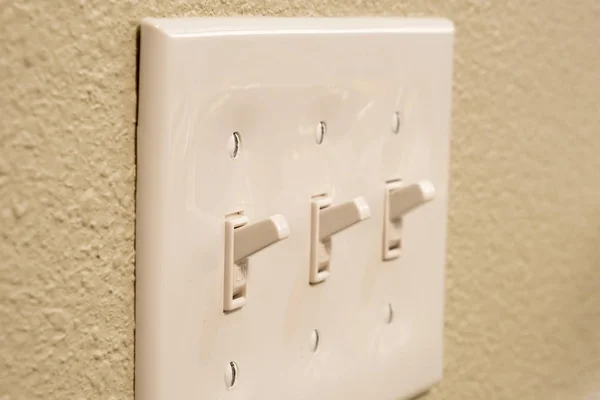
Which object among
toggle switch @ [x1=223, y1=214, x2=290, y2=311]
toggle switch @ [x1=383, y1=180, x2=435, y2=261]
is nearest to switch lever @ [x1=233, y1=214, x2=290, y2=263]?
toggle switch @ [x1=223, y1=214, x2=290, y2=311]

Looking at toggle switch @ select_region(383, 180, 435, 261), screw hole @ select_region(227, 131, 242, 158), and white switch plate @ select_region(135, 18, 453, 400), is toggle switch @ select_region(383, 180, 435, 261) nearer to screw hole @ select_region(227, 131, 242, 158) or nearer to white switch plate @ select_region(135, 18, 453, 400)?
white switch plate @ select_region(135, 18, 453, 400)

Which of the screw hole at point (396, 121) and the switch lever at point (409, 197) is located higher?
the screw hole at point (396, 121)

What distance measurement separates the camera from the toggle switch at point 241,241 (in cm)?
35

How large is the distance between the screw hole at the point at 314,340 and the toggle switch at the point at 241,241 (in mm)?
58

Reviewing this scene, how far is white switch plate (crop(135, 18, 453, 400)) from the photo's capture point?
334mm

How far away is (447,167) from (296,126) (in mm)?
131

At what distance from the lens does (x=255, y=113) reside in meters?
0.37

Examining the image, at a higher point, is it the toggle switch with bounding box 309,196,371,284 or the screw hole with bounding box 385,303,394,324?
the toggle switch with bounding box 309,196,371,284

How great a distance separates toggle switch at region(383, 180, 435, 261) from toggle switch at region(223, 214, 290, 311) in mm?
98

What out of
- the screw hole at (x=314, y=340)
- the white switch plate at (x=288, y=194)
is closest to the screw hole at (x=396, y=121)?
the white switch plate at (x=288, y=194)

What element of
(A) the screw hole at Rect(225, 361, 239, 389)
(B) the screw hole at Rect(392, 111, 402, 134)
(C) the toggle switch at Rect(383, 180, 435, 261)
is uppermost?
(B) the screw hole at Rect(392, 111, 402, 134)

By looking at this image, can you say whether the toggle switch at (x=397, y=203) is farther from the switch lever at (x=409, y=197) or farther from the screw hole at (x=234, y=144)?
the screw hole at (x=234, y=144)

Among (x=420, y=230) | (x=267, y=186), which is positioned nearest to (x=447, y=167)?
(x=420, y=230)

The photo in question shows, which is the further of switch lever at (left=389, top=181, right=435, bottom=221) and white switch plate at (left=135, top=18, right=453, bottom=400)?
switch lever at (left=389, top=181, right=435, bottom=221)
